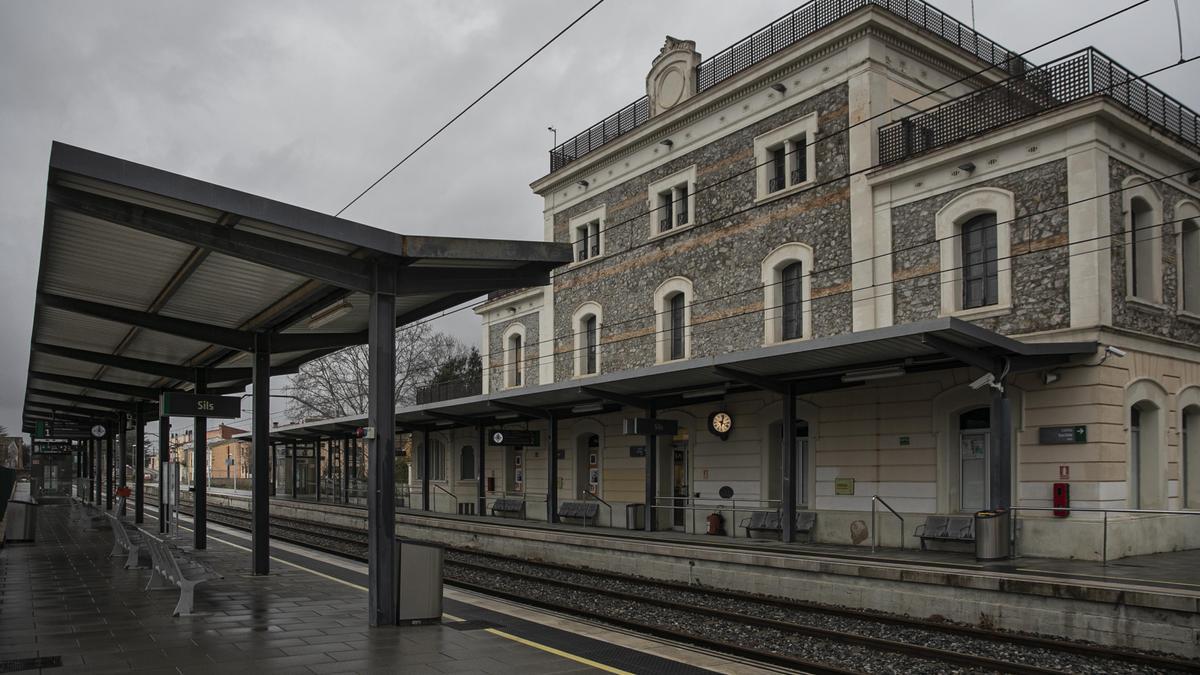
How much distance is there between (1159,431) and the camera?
55.4ft

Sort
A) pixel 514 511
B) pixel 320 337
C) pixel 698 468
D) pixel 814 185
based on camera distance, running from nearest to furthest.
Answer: pixel 320 337 → pixel 814 185 → pixel 698 468 → pixel 514 511

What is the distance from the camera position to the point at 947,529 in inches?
640

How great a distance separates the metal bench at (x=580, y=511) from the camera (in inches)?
1016

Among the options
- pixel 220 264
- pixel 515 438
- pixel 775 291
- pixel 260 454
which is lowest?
pixel 515 438

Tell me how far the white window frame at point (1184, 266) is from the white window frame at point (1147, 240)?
58 cm

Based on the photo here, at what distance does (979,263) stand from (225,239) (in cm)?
1369

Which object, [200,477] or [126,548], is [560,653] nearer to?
[126,548]

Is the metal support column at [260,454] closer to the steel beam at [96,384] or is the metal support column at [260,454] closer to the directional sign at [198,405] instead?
the directional sign at [198,405]

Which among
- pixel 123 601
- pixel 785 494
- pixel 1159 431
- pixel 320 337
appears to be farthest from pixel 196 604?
pixel 1159 431

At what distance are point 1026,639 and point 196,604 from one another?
994 cm

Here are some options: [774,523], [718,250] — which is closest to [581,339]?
[718,250]

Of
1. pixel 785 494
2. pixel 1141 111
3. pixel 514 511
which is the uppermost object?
pixel 1141 111

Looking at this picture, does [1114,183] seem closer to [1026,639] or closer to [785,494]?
[785,494]

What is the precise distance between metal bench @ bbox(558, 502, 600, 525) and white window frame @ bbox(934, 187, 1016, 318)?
37.9 ft
